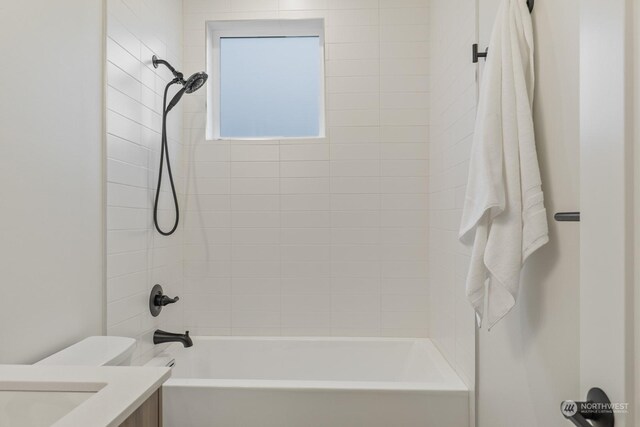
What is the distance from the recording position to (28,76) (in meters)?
1.24

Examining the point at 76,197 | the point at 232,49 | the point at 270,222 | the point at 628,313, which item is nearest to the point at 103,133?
the point at 76,197

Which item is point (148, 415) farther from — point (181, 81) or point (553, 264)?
point (181, 81)

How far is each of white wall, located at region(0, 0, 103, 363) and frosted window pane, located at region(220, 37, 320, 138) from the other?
3.37 ft

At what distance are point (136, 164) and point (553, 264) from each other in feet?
5.67

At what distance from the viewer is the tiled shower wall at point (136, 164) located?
171 centimetres

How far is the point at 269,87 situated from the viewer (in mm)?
2617

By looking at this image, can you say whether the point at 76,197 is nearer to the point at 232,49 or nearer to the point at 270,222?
the point at 270,222

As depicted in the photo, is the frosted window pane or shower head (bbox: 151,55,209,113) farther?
the frosted window pane

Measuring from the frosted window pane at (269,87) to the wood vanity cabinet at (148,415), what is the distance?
1.95 meters

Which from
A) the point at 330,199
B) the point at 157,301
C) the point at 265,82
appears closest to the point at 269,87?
the point at 265,82

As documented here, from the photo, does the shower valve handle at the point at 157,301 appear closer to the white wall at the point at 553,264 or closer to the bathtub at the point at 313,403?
the bathtub at the point at 313,403

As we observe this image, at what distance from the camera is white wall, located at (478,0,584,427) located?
3.20 ft

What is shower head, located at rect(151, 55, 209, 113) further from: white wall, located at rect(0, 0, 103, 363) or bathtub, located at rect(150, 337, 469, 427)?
bathtub, located at rect(150, 337, 469, 427)

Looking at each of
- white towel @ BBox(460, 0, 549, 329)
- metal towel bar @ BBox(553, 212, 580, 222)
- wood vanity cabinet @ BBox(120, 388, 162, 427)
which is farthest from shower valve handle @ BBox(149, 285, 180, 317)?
metal towel bar @ BBox(553, 212, 580, 222)
